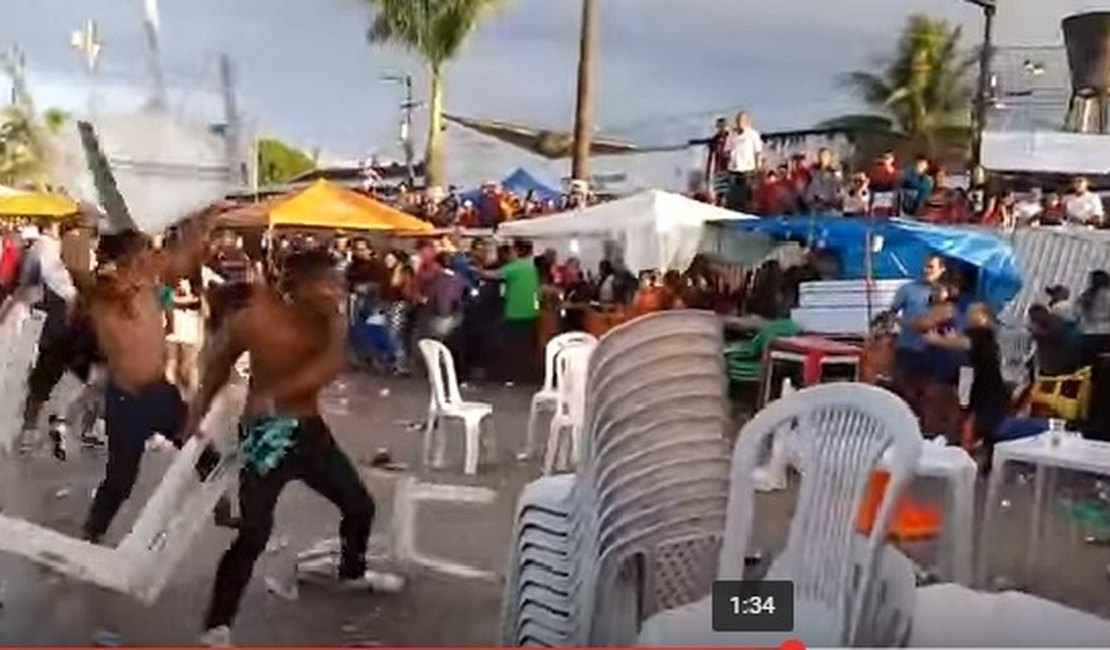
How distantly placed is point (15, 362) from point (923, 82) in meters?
1.70

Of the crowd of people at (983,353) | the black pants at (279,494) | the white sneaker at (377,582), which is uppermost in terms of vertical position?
the crowd of people at (983,353)

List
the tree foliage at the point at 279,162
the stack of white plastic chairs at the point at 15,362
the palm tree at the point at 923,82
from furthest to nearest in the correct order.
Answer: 1. the stack of white plastic chairs at the point at 15,362
2. the tree foliage at the point at 279,162
3. the palm tree at the point at 923,82

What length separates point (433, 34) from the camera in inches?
88.0

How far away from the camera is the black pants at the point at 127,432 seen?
7.47ft

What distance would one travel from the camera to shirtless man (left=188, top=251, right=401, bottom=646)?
221 centimetres

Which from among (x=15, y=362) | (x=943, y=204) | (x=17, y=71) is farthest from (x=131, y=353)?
(x=943, y=204)

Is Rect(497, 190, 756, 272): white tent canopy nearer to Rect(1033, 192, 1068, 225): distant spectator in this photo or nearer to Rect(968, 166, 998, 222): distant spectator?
Rect(968, 166, 998, 222): distant spectator

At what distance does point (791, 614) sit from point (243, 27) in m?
1.40

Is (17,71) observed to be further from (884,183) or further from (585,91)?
(884,183)

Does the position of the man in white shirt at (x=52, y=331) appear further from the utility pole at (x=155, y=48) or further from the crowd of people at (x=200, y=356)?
the utility pole at (x=155, y=48)

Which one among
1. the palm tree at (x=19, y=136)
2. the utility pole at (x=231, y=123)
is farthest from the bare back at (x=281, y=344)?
the palm tree at (x=19, y=136)

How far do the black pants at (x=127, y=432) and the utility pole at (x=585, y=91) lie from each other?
82 centimetres

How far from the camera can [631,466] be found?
2248 mm

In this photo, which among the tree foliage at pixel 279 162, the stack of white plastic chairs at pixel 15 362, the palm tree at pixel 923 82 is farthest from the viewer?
the stack of white plastic chairs at pixel 15 362
